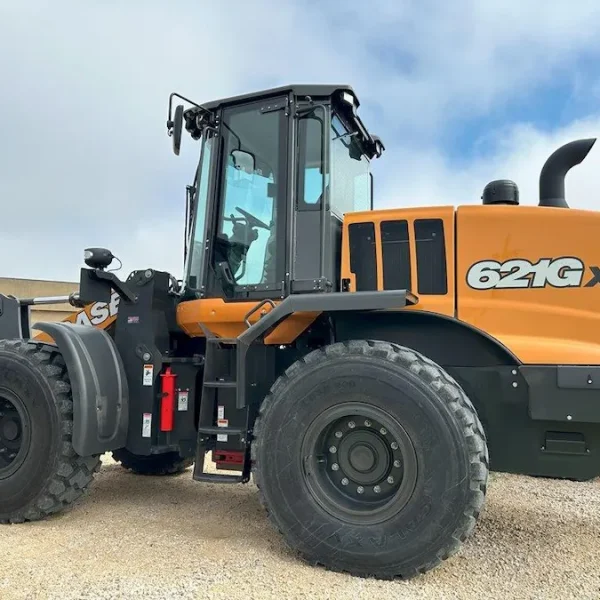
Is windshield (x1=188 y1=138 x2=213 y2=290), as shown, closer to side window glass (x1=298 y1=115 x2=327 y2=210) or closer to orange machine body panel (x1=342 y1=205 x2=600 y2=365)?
side window glass (x1=298 y1=115 x2=327 y2=210)

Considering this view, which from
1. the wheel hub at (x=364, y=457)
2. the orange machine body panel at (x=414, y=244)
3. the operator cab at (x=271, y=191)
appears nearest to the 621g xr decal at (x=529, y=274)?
the orange machine body panel at (x=414, y=244)

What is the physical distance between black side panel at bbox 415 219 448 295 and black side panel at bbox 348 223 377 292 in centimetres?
30

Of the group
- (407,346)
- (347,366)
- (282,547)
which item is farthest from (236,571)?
(407,346)

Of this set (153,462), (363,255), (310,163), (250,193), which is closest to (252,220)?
(250,193)

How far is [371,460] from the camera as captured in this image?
352 cm

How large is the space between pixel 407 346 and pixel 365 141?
6.66ft

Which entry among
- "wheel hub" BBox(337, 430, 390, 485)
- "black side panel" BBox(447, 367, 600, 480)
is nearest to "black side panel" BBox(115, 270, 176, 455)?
"wheel hub" BBox(337, 430, 390, 485)

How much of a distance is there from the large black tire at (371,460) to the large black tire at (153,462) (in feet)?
8.43

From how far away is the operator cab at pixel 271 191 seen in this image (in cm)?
422

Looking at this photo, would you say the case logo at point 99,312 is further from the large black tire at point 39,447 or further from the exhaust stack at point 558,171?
the exhaust stack at point 558,171

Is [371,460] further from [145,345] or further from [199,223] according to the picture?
[199,223]

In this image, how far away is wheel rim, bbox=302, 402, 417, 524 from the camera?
11.2 feet

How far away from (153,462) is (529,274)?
403cm

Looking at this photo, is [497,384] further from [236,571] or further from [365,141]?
[365,141]
